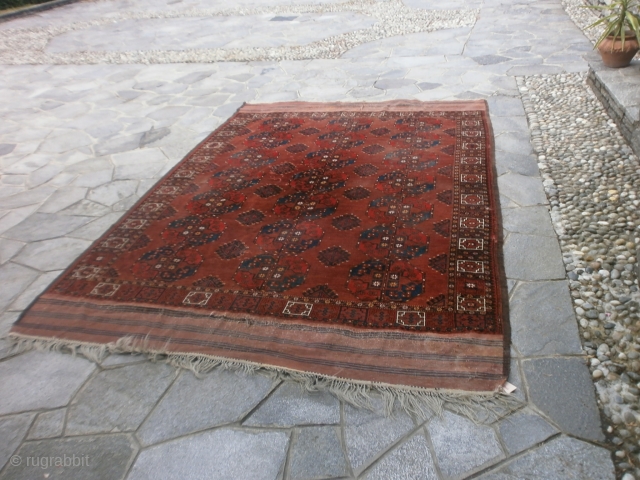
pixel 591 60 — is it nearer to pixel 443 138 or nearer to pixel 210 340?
pixel 443 138

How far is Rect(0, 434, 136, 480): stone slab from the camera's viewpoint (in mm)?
1709

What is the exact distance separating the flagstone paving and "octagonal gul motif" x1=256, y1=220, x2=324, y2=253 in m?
0.93

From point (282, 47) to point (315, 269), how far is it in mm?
5112

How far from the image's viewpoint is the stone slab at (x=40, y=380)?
1.99 metres

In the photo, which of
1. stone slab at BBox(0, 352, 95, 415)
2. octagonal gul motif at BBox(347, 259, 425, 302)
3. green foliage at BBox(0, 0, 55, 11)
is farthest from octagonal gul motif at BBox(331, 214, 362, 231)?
green foliage at BBox(0, 0, 55, 11)

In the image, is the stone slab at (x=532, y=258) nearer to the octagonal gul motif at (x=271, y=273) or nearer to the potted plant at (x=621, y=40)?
the octagonal gul motif at (x=271, y=273)

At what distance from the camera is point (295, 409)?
1.86m

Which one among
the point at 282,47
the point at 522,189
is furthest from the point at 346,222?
the point at 282,47

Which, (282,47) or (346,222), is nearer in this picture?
(346,222)

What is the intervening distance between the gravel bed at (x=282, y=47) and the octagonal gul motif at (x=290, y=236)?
12.8ft

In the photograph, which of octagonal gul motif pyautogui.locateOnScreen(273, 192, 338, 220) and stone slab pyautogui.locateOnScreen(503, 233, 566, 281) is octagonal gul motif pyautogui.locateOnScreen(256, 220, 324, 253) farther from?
stone slab pyautogui.locateOnScreen(503, 233, 566, 281)

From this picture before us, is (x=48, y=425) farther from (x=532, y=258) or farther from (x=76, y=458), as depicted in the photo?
Answer: (x=532, y=258)

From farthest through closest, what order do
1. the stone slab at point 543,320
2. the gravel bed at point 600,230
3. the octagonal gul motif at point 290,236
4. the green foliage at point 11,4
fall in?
1. the green foliage at point 11,4
2. the octagonal gul motif at point 290,236
3. the stone slab at point 543,320
4. the gravel bed at point 600,230

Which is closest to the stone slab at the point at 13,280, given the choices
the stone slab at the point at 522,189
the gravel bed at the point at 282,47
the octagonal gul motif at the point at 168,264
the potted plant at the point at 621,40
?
the octagonal gul motif at the point at 168,264
